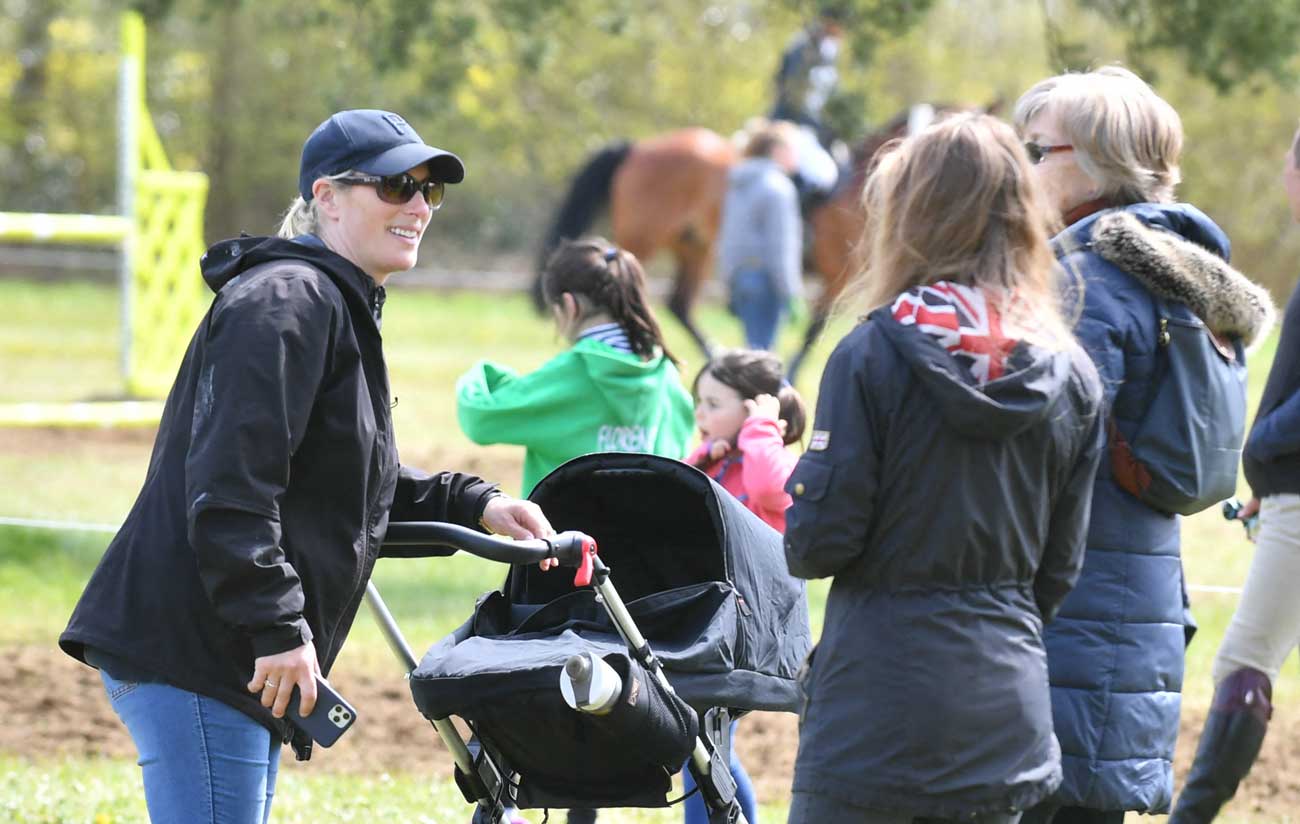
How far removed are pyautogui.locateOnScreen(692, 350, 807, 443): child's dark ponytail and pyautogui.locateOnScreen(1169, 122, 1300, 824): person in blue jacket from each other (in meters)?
1.37

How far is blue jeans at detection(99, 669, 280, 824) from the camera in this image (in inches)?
122

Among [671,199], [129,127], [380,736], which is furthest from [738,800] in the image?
[671,199]

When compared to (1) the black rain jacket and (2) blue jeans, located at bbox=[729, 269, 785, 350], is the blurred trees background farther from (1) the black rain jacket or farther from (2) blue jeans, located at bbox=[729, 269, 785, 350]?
(1) the black rain jacket

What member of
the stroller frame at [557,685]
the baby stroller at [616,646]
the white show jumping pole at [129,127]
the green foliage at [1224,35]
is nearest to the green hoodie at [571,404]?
the baby stroller at [616,646]

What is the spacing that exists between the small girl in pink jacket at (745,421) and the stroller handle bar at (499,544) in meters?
1.09

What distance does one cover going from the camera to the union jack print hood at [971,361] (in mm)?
2848

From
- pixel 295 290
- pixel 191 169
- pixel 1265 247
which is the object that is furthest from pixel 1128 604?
pixel 191 169

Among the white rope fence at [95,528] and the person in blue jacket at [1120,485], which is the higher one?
the person in blue jacket at [1120,485]

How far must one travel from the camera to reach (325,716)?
312 centimetres

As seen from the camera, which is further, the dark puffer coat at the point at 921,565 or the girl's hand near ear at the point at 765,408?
the girl's hand near ear at the point at 765,408

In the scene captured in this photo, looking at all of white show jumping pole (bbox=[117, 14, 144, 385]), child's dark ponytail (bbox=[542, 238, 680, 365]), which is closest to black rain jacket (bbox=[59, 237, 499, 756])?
child's dark ponytail (bbox=[542, 238, 680, 365])

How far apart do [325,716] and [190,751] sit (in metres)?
0.25

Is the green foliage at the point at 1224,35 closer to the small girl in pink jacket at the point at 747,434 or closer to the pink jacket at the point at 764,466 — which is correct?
the small girl in pink jacket at the point at 747,434

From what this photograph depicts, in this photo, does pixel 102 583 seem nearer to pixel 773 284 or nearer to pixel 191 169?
pixel 773 284
